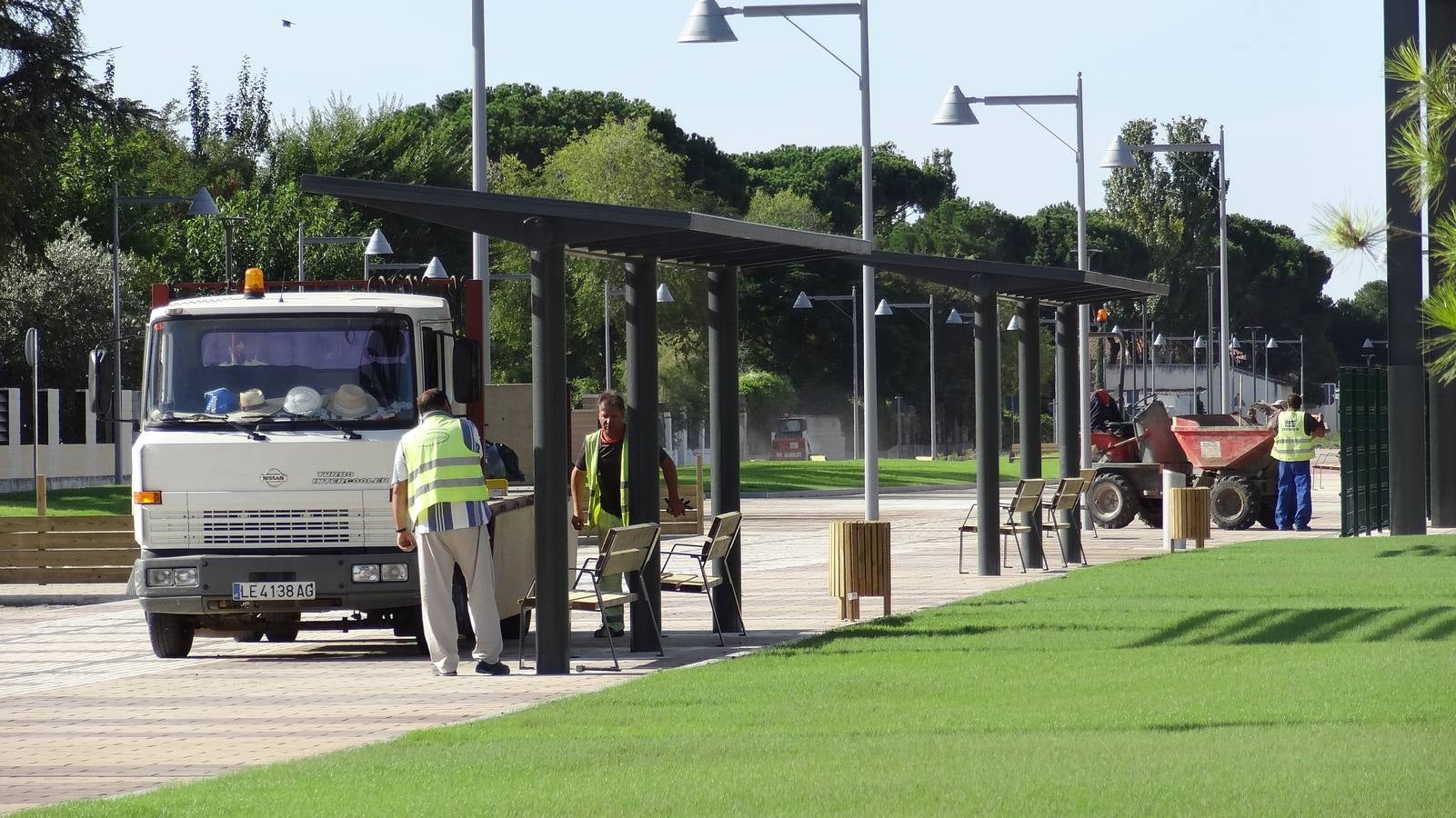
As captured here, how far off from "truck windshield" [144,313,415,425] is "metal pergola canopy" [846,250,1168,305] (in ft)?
19.5

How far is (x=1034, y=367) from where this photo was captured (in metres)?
22.6

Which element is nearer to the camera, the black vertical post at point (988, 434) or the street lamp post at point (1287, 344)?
the black vertical post at point (988, 434)

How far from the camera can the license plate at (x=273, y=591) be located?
1379 centimetres

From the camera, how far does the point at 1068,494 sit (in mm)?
22406

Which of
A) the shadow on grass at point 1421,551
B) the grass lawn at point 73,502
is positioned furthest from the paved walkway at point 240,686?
the grass lawn at point 73,502

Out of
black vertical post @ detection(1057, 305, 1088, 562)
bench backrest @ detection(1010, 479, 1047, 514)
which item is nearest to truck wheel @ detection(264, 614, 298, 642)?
bench backrest @ detection(1010, 479, 1047, 514)

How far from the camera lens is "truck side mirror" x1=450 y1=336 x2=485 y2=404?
1368 cm

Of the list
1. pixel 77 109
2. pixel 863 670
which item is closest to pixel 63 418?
pixel 77 109

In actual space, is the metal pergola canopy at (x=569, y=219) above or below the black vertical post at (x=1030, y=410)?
above

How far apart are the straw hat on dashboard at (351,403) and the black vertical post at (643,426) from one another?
177 cm

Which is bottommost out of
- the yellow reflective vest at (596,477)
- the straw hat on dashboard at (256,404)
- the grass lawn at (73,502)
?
the grass lawn at (73,502)

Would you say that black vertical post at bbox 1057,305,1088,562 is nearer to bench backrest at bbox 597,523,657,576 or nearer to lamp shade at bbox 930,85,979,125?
lamp shade at bbox 930,85,979,125

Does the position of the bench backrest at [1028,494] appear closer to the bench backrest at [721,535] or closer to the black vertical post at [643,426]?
the bench backrest at [721,535]

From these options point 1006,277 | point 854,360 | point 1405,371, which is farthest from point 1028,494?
point 854,360
